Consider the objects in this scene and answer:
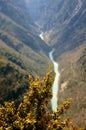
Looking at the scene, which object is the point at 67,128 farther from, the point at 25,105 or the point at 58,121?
the point at 25,105

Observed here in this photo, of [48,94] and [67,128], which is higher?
[48,94]

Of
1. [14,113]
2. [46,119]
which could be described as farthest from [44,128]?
[14,113]

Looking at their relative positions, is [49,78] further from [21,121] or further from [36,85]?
[21,121]

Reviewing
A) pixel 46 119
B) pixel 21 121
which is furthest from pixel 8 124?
pixel 46 119

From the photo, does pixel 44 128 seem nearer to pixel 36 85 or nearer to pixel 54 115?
pixel 54 115

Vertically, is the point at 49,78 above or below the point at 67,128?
above

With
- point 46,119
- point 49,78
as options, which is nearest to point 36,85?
point 49,78
